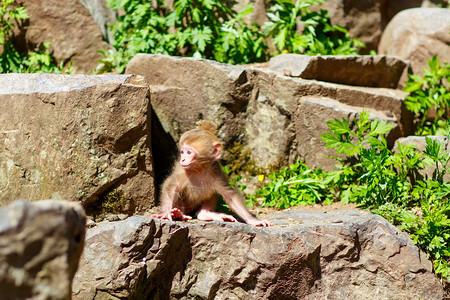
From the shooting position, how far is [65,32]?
8.83 meters

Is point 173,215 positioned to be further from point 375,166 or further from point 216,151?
point 375,166

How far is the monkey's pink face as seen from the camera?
5.78 metres

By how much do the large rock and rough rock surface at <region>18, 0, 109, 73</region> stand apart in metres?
3.32

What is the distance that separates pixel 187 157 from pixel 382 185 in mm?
2267

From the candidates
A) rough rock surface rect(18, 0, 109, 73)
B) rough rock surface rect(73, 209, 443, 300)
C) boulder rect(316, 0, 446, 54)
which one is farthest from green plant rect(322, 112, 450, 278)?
rough rock surface rect(18, 0, 109, 73)

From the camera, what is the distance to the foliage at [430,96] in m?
8.18

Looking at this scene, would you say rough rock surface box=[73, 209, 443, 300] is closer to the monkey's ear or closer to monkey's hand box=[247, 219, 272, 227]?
monkey's hand box=[247, 219, 272, 227]

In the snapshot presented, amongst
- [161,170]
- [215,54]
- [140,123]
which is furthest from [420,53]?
[140,123]

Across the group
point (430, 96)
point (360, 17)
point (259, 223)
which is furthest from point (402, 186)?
point (360, 17)

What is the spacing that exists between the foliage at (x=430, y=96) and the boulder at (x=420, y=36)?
0.78 meters

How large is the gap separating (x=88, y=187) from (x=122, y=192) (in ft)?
1.27

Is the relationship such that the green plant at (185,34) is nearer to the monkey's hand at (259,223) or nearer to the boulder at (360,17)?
the boulder at (360,17)

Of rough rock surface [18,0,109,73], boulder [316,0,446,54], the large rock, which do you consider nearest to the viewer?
the large rock

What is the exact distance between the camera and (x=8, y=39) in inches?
333
